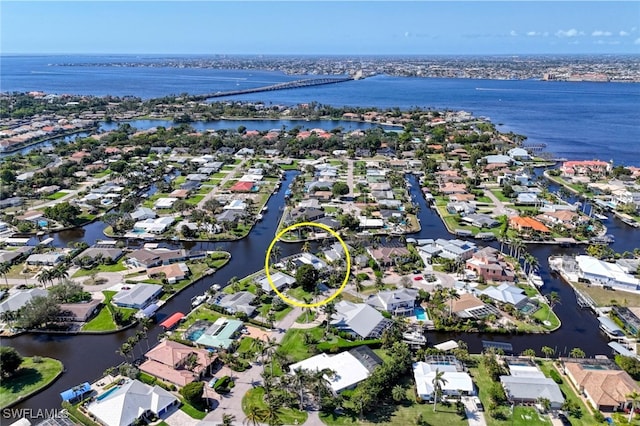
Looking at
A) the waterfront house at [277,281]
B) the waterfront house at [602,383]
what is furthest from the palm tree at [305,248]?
the waterfront house at [602,383]

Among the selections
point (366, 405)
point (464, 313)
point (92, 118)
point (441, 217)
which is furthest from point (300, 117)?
point (366, 405)

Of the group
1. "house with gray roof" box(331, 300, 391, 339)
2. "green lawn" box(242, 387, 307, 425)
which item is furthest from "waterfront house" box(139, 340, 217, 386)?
"house with gray roof" box(331, 300, 391, 339)

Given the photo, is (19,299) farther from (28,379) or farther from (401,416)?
(401,416)

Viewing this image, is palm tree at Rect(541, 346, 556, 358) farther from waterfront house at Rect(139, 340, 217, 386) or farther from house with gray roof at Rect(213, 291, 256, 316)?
waterfront house at Rect(139, 340, 217, 386)

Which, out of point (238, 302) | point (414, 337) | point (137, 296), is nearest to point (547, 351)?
point (414, 337)

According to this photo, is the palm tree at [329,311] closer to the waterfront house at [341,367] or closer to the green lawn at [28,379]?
the waterfront house at [341,367]

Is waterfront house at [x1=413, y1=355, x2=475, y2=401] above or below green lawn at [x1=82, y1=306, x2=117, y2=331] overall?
above
